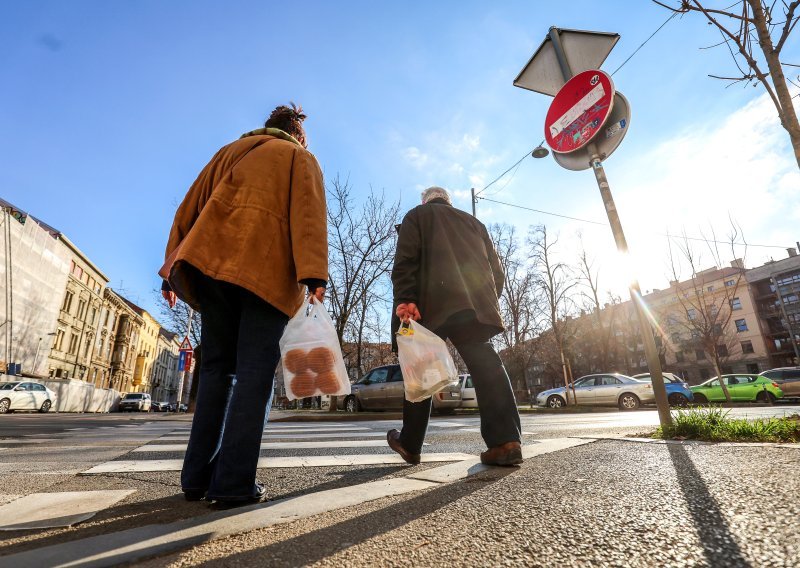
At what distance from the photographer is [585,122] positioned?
13.4 feet

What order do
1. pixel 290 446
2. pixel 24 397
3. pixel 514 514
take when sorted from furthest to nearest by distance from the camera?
pixel 24 397 < pixel 290 446 < pixel 514 514

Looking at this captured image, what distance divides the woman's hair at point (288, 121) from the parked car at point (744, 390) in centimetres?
2337

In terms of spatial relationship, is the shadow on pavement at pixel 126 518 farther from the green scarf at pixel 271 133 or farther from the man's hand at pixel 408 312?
the green scarf at pixel 271 133

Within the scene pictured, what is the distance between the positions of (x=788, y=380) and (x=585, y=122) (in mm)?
25801

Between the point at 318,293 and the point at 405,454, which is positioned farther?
the point at 405,454

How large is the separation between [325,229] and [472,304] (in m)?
1.08

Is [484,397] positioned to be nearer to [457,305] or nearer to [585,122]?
[457,305]

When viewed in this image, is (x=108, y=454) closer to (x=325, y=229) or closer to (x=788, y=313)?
(x=325, y=229)

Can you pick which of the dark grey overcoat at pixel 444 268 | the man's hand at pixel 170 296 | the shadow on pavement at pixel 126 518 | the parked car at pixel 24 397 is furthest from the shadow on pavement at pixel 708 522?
the parked car at pixel 24 397

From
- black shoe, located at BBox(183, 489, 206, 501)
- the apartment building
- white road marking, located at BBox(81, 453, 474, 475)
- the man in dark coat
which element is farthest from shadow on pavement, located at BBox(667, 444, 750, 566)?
the apartment building

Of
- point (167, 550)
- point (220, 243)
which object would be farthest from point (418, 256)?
point (167, 550)

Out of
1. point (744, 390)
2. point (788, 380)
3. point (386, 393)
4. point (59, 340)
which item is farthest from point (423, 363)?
point (59, 340)

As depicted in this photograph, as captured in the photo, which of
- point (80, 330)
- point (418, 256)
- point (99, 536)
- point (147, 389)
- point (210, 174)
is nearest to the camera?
point (99, 536)

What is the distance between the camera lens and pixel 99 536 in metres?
1.26
